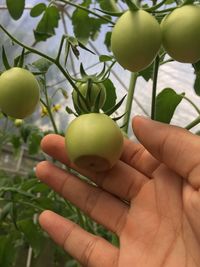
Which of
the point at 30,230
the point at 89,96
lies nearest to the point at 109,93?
the point at 89,96

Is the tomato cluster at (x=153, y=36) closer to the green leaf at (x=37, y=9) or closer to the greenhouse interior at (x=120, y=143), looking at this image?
the greenhouse interior at (x=120, y=143)

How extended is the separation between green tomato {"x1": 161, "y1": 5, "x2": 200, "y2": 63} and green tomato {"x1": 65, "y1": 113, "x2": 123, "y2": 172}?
5.7 inches

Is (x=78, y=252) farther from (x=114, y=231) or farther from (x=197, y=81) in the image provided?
(x=197, y=81)

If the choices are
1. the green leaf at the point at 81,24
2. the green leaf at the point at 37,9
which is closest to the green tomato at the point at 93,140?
the green leaf at the point at 81,24

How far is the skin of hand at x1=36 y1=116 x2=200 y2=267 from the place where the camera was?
0.67 meters

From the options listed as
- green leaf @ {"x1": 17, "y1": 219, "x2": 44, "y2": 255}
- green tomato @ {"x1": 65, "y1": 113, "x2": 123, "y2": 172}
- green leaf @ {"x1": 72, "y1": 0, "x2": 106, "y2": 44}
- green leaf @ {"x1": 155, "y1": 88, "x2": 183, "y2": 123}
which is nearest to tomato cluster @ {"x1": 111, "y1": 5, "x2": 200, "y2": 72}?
green tomato @ {"x1": 65, "y1": 113, "x2": 123, "y2": 172}

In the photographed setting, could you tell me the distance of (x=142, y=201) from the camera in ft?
2.55

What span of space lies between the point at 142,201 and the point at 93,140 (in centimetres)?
23

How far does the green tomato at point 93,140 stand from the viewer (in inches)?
23.8

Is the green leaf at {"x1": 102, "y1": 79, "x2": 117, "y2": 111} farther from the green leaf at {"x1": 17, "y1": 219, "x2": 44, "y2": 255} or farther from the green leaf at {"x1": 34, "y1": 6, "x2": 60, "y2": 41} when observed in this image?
the green leaf at {"x1": 17, "y1": 219, "x2": 44, "y2": 255}

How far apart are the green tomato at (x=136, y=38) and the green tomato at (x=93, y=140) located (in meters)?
0.10

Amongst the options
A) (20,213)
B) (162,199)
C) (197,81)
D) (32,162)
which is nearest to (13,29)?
(32,162)

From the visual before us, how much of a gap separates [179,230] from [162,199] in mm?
62

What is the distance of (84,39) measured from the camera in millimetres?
1058
